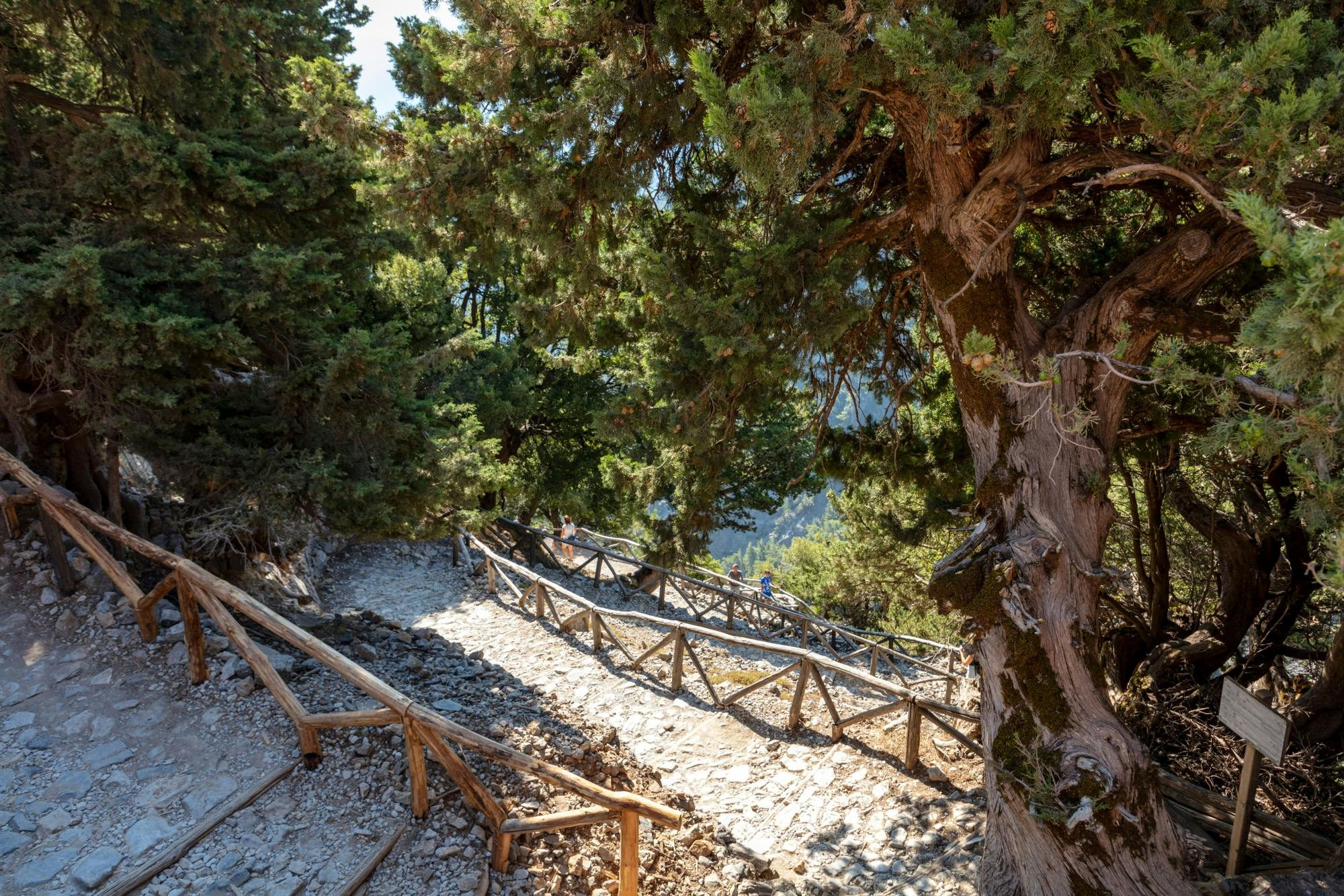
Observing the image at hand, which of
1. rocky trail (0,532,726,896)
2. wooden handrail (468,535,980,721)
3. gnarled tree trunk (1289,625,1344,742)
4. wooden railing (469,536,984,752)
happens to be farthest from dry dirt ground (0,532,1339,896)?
gnarled tree trunk (1289,625,1344,742)

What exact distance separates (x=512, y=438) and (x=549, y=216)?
13.0 meters

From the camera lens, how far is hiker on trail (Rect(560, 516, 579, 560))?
54.9ft

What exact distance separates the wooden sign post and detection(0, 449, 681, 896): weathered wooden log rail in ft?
11.9

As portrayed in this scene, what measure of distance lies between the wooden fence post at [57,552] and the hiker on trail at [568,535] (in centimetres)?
957

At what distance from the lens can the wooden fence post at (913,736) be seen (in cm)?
658

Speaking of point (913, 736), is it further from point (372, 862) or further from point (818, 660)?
point (372, 862)

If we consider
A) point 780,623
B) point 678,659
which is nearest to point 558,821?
point 678,659

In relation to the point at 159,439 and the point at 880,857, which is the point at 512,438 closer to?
the point at 159,439

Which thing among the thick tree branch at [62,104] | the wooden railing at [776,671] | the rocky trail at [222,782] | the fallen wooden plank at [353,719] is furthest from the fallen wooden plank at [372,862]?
the thick tree branch at [62,104]

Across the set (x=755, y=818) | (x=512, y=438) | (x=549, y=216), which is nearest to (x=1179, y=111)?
(x=549, y=216)

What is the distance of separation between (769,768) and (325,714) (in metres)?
4.03

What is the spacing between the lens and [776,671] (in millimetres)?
7832

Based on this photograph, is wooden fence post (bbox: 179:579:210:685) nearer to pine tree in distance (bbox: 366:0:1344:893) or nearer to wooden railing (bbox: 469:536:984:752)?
pine tree in distance (bbox: 366:0:1344:893)

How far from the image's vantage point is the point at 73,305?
583 cm
